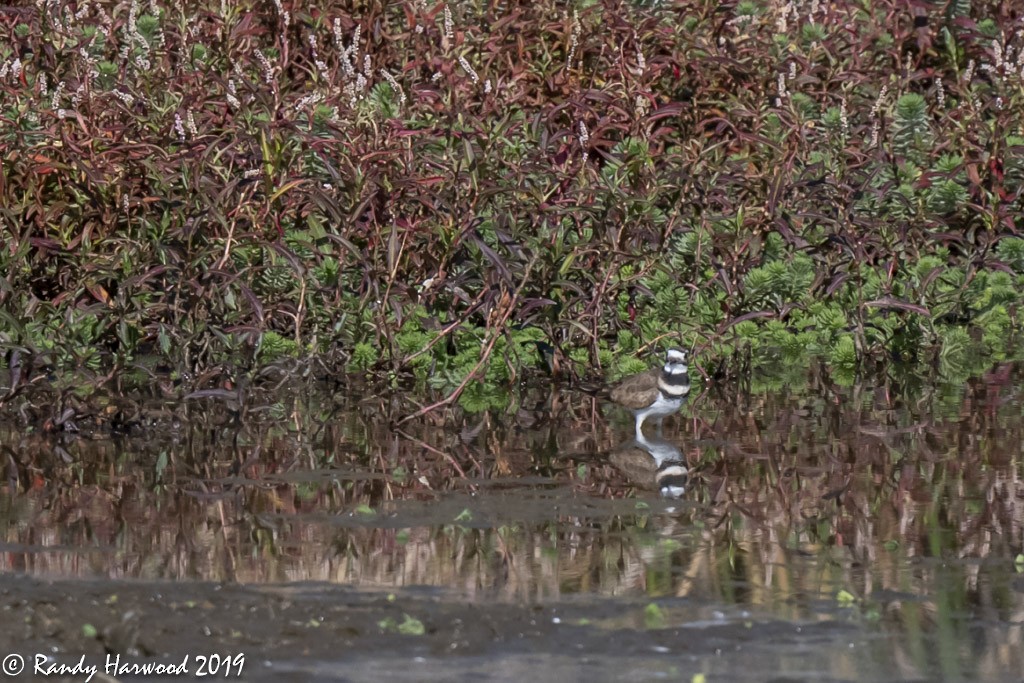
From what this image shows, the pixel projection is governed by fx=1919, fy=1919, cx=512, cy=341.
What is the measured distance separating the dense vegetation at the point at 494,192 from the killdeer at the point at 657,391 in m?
0.84

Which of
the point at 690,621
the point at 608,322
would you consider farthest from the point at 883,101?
the point at 690,621

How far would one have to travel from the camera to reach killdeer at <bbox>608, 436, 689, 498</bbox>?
746cm

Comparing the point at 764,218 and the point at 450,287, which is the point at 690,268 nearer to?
the point at 764,218

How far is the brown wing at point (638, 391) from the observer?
8469 millimetres

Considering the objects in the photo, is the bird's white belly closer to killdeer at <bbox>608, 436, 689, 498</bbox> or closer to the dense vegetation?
killdeer at <bbox>608, 436, 689, 498</bbox>

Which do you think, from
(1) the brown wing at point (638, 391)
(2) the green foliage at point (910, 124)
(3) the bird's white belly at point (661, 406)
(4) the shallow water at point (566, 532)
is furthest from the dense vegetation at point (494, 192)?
(3) the bird's white belly at point (661, 406)

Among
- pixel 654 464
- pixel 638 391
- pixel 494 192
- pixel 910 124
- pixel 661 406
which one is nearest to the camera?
pixel 654 464

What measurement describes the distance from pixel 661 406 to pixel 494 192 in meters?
1.81

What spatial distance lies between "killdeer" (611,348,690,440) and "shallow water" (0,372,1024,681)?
0.17m

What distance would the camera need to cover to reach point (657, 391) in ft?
27.7

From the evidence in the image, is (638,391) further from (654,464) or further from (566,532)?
(566,532)

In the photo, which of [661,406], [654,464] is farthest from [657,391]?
[654,464]

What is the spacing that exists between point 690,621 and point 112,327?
528cm

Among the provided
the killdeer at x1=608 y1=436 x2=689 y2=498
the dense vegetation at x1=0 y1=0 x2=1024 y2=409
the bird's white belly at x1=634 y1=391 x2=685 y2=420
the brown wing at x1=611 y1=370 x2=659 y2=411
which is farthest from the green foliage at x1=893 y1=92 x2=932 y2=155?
the killdeer at x1=608 y1=436 x2=689 y2=498
